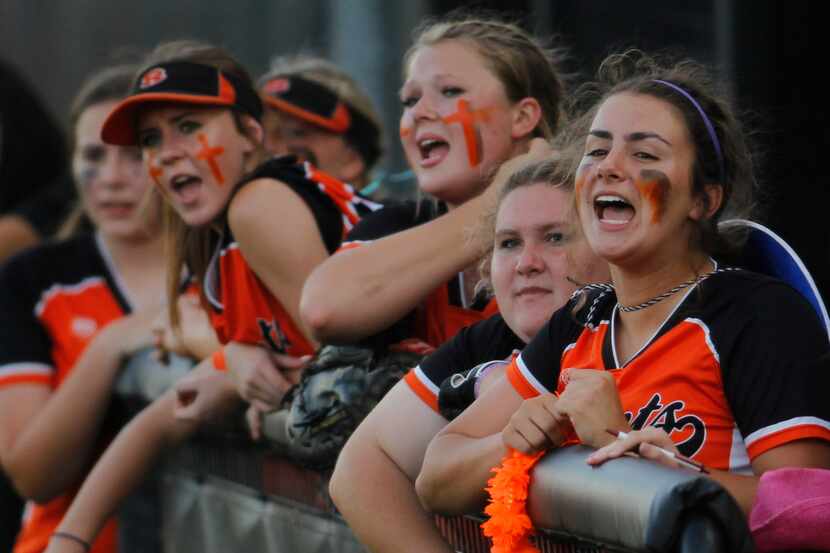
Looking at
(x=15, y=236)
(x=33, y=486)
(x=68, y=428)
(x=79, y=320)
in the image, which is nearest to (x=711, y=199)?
(x=68, y=428)

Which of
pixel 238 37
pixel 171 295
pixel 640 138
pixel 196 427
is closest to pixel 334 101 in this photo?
pixel 171 295

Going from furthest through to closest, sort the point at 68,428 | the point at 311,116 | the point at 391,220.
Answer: the point at 311,116, the point at 68,428, the point at 391,220

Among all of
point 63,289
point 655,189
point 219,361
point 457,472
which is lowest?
point 63,289

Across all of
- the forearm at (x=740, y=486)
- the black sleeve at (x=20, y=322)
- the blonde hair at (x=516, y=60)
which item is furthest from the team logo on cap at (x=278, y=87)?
the forearm at (x=740, y=486)

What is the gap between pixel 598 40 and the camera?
602 centimetres

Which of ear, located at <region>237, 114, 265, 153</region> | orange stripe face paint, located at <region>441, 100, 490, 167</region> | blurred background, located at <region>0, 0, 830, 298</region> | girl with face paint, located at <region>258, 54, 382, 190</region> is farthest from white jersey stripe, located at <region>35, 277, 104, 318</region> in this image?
orange stripe face paint, located at <region>441, 100, 490, 167</region>

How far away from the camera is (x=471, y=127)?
3.61m

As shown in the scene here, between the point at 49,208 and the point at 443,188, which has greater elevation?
the point at 443,188

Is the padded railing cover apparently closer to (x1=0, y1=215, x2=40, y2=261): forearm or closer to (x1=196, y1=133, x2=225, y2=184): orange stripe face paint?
(x1=196, y1=133, x2=225, y2=184): orange stripe face paint

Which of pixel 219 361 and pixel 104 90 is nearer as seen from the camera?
pixel 219 361

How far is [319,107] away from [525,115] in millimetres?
1371

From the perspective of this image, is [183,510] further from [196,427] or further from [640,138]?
[640,138]

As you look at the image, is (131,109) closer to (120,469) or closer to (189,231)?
(189,231)

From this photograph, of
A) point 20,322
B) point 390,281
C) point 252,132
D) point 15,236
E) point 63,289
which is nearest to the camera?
point 390,281
